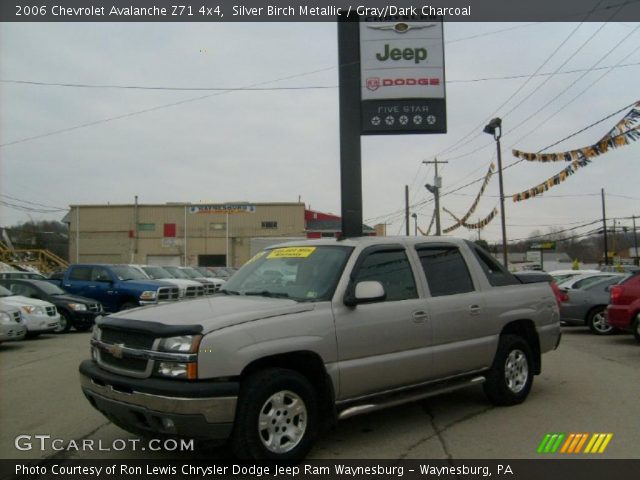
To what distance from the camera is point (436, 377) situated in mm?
5438

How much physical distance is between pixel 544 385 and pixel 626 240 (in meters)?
90.6

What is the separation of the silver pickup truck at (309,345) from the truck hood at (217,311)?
1 cm

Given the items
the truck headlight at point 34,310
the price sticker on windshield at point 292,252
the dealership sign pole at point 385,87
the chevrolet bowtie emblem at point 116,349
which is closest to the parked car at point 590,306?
the dealership sign pole at point 385,87

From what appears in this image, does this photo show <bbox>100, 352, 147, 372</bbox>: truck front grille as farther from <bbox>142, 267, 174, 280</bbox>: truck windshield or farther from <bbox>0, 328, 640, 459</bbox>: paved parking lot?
<bbox>142, 267, 174, 280</bbox>: truck windshield

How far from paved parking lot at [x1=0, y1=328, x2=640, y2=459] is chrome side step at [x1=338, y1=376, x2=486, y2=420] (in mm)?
329

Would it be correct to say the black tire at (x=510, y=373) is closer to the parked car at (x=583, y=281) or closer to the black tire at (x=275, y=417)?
the black tire at (x=275, y=417)

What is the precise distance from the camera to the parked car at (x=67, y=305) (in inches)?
571

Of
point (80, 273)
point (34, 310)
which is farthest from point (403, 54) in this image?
point (80, 273)

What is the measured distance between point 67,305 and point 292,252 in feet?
36.0

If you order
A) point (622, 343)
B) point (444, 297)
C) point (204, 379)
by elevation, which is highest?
point (444, 297)

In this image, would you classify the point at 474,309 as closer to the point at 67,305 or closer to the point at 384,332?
the point at 384,332

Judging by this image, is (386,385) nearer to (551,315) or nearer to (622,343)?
(551,315)

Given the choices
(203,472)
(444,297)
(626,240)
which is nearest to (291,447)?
(203,472)

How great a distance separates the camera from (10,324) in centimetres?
1116
